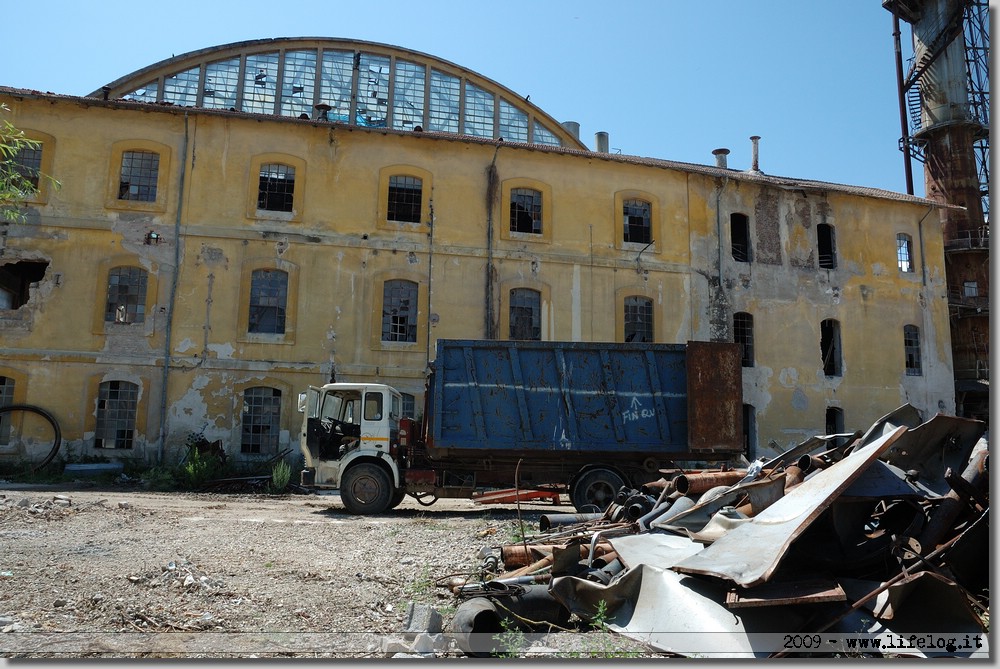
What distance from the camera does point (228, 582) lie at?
6.18 m

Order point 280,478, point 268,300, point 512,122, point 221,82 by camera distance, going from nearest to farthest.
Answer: point 280,478 < point 268,300 < point 221,82 < point 512,122

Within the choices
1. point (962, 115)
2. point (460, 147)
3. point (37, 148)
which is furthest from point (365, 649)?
point (962, 115)

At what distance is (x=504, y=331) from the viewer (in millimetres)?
19875

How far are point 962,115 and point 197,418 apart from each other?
29134 mm

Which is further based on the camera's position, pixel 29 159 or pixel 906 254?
pixel 906 254

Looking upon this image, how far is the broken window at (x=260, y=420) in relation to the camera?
1812 centimetres

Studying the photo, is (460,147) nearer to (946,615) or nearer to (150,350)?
(150,350)

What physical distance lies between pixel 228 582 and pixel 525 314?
578 inches

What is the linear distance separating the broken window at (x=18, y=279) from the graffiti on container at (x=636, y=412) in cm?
1513

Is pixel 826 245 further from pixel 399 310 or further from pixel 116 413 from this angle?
pixel 116 413

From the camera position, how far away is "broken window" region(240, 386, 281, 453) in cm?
1812

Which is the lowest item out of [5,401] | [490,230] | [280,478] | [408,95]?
[280,478]

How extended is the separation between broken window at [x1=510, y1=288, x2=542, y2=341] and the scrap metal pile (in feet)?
44.4

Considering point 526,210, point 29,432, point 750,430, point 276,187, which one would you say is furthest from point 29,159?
point 750,430
